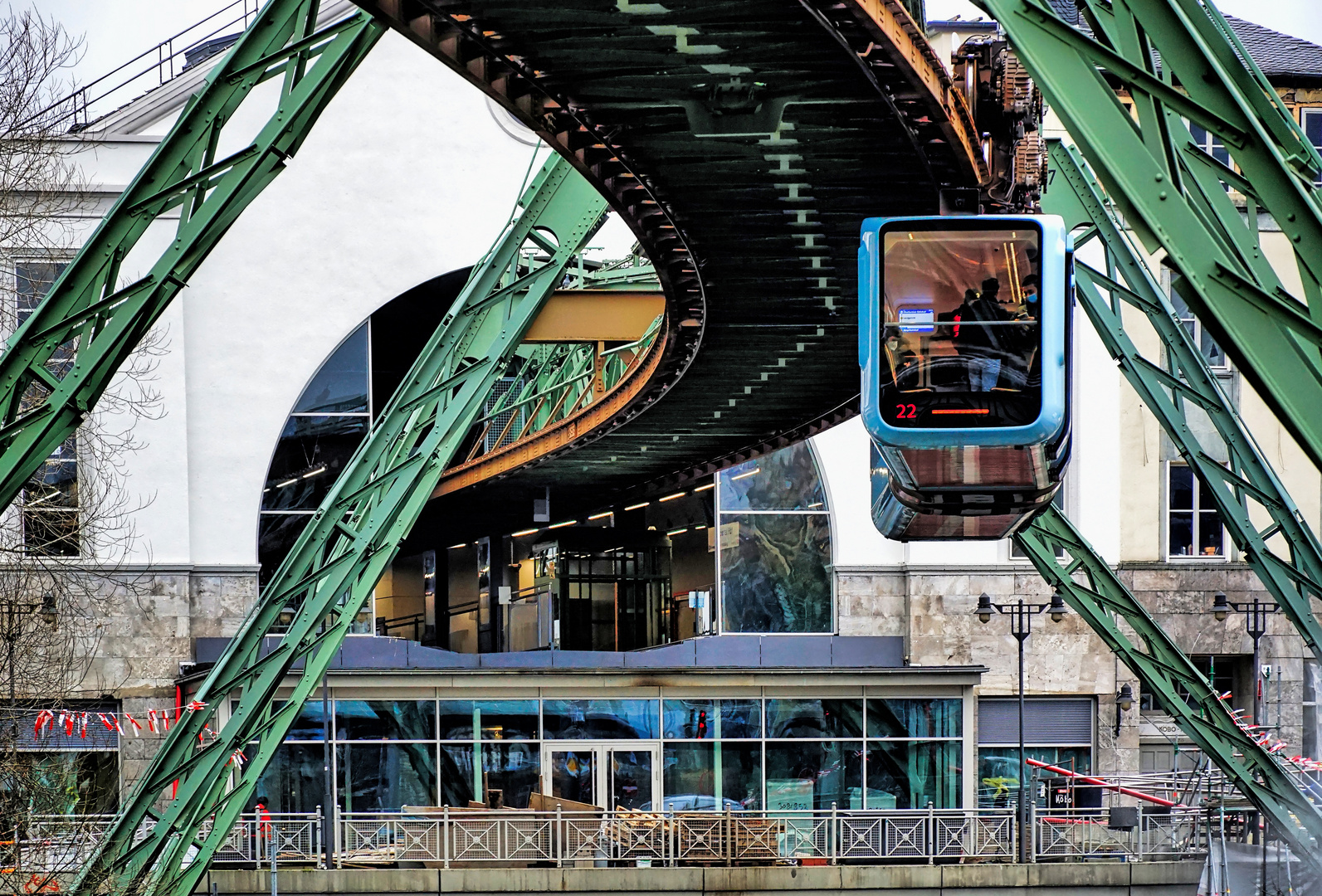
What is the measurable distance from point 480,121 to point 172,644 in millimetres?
13002

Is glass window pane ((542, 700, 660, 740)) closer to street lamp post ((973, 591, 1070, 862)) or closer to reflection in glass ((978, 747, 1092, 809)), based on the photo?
reflection in glass ((978, 747, 1092, 809))

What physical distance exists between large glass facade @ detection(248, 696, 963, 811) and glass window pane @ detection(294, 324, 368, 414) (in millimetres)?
6497

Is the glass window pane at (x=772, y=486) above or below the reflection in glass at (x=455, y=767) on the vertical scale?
above

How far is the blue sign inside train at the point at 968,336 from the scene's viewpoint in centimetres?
1261

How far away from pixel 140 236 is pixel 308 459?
78.8 feet

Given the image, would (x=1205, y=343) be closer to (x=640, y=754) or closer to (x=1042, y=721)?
(x=1042, y=721)

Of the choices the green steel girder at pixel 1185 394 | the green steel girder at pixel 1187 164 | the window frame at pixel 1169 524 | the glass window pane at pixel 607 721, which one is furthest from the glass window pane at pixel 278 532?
the green steel girder at pixel 1187 164

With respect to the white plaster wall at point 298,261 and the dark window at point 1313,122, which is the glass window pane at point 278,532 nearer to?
the white plaster wall at point 298,261

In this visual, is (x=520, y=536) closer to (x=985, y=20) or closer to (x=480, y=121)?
(x=480, y=121)

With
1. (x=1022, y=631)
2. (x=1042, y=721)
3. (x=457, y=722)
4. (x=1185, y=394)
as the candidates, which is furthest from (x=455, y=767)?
(x=1185, y=394)

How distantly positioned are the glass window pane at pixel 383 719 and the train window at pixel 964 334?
2333 cm

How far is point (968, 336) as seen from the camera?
42.1 feet

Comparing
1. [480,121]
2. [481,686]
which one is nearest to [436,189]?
[480,121]

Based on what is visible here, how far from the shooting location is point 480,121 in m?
36.1
